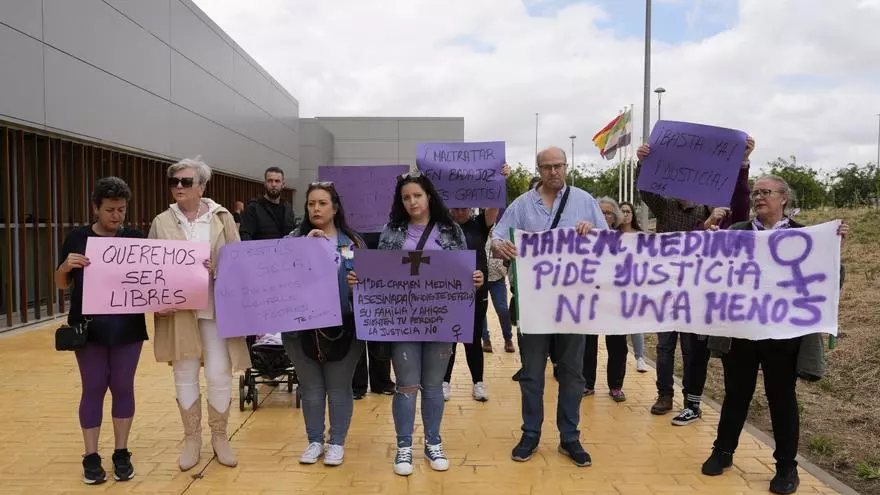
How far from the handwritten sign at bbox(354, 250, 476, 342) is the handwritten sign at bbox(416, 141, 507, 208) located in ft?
5.13

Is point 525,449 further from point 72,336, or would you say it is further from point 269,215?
point 269,215

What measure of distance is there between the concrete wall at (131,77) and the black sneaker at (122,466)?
7058 mm

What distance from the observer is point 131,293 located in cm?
406

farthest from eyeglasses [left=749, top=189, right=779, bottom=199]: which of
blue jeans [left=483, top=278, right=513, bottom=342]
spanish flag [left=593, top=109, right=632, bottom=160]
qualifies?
spanish flag [left=593, top=109, right=632, bottom=160]

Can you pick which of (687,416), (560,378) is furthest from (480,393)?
(687,416)

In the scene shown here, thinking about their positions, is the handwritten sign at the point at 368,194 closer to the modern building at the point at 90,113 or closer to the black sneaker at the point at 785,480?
the black sneaker at the point at 785,480

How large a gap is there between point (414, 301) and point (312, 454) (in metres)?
1.26

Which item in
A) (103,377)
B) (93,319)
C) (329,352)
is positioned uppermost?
(93,319)

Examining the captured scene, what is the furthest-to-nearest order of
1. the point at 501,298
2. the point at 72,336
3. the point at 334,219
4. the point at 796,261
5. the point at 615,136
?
the point at 615,136
the point at 501,298
the point at 334,219
the point at 796,261
the point at 72,336

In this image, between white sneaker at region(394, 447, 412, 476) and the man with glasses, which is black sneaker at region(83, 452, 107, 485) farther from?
the man with glasses

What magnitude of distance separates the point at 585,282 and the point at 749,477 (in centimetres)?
163

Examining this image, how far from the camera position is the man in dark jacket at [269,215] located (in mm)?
6648

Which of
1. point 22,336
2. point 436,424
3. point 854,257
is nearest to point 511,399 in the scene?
point 436,424

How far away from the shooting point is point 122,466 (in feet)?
13.7
